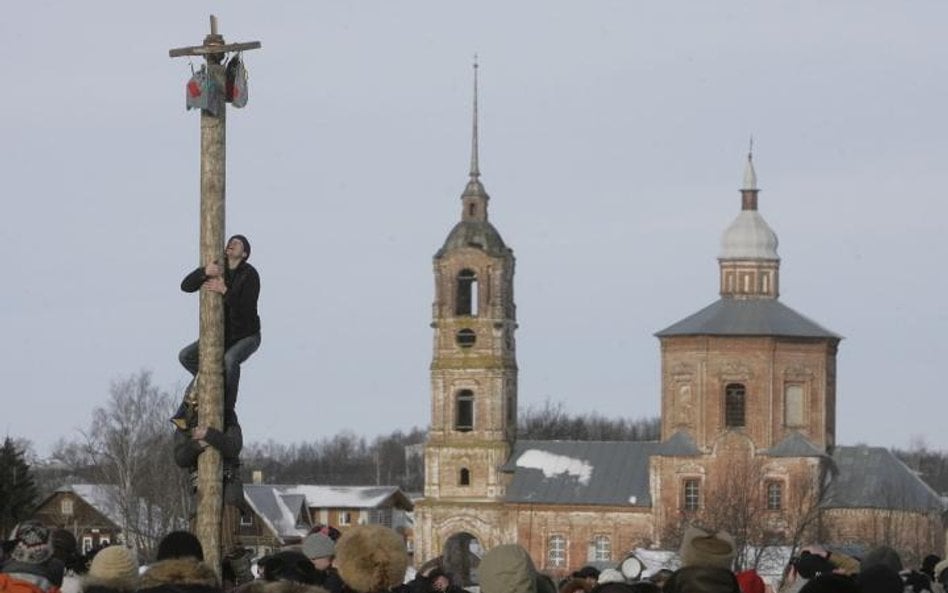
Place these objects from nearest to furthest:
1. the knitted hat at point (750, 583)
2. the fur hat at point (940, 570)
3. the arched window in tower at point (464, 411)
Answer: the knitted hat at point (750, 583)
the fur hat at point (940, 570)
the arched window in tower at point (464, 411)

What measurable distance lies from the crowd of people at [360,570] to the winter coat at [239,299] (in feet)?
5.90

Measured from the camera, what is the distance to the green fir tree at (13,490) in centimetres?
5088

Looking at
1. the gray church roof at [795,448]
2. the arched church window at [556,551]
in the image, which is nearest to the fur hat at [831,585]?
the gray church roof at [795,448]

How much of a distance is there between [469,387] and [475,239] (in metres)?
5.40

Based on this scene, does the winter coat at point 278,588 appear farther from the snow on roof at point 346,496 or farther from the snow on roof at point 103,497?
the snow on roof at point 346,496

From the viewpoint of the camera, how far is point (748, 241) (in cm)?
9300

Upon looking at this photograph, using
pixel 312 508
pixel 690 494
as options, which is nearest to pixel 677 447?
pixel 690 494

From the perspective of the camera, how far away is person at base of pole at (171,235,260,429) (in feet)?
50.5

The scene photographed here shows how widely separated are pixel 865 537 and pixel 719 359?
7720 mm

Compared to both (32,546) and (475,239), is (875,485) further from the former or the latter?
(32,546)

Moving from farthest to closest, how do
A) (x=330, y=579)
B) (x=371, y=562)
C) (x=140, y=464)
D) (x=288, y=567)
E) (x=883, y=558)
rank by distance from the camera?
(x=140, y=464), (x=883, y=558), (x=330, y=579), (x=288, y=567), (x=371, y=562)

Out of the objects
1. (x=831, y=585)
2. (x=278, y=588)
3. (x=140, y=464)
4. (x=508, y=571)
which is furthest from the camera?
(x=140, y=464)

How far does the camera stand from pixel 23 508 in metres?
54.3

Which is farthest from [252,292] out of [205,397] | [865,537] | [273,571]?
[865,537]
